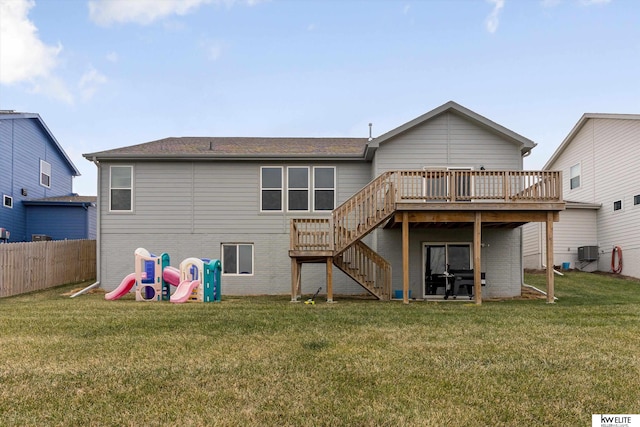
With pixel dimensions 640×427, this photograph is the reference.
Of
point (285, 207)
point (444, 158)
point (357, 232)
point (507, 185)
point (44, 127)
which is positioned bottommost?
point (357, 232)

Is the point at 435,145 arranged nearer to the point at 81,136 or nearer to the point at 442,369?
the point at 442,369

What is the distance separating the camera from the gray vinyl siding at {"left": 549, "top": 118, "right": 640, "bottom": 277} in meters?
19.3

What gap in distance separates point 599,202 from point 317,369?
20.2 metres

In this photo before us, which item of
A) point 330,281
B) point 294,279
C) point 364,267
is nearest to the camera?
point 330,281

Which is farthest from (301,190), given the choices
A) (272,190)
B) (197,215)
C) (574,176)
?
(574,176)

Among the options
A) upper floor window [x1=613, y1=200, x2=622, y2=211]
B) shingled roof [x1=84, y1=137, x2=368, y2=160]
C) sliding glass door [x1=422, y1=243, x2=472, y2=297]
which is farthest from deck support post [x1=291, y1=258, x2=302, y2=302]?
upper floor window [x1=613, y1=200, x2=622, y2=211]

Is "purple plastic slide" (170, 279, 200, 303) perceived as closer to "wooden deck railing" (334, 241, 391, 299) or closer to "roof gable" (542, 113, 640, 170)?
"wooden deck railing" (334, 241, 391, 299)

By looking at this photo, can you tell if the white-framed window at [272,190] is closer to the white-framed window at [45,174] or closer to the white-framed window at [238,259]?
the white-framed window at [238,259]

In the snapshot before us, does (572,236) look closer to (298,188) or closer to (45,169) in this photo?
(298,188)

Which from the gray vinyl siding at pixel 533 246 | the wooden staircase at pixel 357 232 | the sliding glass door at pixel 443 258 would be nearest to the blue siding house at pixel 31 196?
the wooden staircase at pixel 357 232

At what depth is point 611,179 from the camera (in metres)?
20.7

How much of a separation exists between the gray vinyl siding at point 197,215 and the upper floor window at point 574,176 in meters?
12.6

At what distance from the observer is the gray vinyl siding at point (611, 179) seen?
19266mm

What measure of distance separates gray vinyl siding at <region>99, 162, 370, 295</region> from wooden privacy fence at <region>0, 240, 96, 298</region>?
2184 mm
